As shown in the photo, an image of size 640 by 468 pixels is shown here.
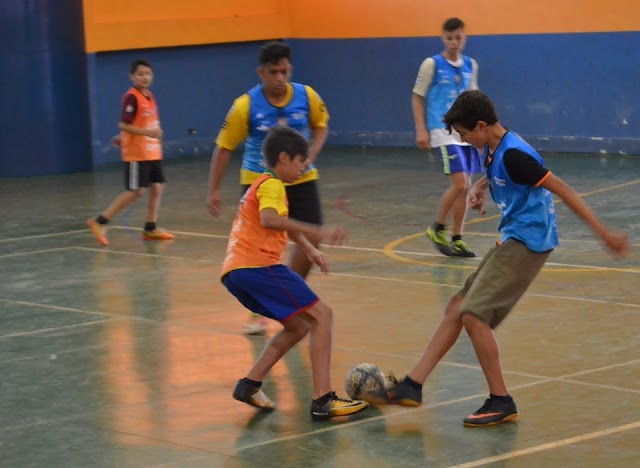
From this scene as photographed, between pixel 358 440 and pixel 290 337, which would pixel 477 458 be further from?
pixel 290 337

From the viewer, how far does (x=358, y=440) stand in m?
6.81

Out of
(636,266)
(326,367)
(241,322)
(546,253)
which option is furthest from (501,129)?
(636,266)

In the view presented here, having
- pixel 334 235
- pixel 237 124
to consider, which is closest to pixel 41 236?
pixel 237 124

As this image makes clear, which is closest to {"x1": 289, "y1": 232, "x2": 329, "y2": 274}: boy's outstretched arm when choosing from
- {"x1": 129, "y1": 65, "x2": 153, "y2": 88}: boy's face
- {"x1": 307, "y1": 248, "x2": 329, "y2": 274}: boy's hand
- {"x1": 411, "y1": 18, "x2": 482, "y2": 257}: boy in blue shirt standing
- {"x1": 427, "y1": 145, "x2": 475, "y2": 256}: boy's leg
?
{"x1": 307, "y1": 248, "x2": 329, "y2": 274}: boy's hand

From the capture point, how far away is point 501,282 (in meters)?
7.03

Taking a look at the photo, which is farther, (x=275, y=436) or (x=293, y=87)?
(x=293, y=87)

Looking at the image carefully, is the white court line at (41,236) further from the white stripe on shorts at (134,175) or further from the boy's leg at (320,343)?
the boy's leg at (320,343)

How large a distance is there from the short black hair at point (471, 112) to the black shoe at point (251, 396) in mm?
1755

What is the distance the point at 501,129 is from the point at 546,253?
68 centimetres

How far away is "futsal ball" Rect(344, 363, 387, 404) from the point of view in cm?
743

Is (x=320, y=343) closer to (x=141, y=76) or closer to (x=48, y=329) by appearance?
(x=48, y=329)

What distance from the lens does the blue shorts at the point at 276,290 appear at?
7.29 m

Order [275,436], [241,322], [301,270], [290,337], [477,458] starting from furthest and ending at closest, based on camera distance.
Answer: [241,322] → [301,270] → [290,337] → [275,436] → [477,458]

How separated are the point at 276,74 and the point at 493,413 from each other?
2.99 meters
